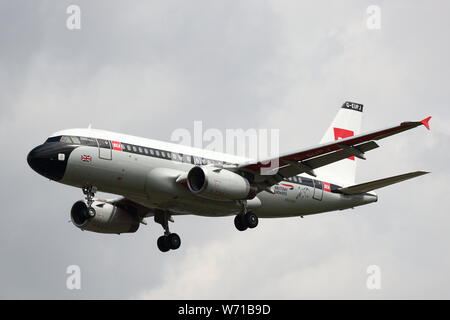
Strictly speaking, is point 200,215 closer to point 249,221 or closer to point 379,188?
point 249,221

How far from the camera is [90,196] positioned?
55.1 meters

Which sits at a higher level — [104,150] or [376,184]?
[104,150]

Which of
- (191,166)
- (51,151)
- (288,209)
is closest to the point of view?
Answer: (51,151)

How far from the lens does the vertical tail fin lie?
64.6m

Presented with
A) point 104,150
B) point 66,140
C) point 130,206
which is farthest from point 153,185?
point 130,206

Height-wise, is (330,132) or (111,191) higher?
(330,132)

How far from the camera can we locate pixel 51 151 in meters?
53.1

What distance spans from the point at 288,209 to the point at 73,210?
1220cm

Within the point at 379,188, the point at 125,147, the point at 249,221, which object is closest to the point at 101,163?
the point at 125,147

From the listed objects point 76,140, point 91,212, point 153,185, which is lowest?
point 91,212

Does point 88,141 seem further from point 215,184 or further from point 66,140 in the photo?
point 215,184

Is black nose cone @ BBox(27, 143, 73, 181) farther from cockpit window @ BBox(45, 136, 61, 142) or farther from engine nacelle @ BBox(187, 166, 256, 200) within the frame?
engine nacelle @ BBox(187, 166, 256, 200)

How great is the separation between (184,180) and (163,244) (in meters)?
7.69

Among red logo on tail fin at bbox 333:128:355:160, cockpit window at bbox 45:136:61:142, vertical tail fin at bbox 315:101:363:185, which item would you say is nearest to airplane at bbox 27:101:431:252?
cockpit window at bbox 45:136:61:142
